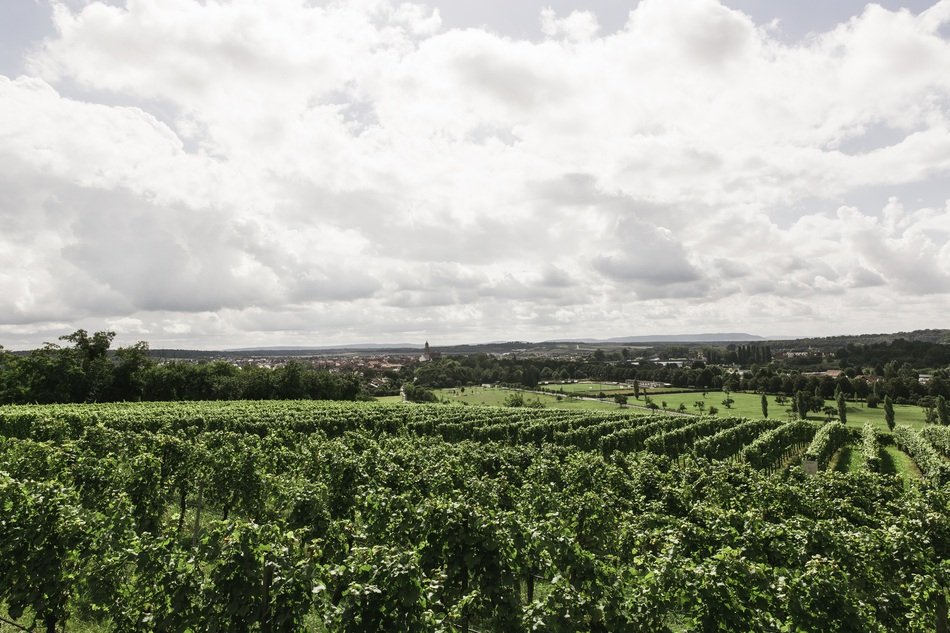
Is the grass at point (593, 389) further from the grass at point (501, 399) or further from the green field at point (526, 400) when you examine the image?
the green field at point (526, 400)

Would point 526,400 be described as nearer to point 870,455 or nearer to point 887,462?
point 887,462

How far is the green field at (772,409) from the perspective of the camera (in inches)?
3285

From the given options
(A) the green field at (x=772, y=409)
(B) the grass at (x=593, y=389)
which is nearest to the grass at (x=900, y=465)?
(A) the green field at (x=772, y=409)

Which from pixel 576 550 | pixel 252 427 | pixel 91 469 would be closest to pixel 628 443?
pixel 252 427

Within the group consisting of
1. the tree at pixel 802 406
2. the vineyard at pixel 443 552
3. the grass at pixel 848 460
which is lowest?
the tree at pixel 802 406

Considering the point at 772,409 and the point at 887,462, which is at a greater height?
the point at 887,462

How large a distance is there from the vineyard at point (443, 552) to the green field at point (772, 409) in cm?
8208

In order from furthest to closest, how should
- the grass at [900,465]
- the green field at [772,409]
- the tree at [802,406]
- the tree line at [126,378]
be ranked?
1. the tree at [802,406]
2. the green field at [772,409]
3. the tree line at [126,378]
4. the grass at [900,465]

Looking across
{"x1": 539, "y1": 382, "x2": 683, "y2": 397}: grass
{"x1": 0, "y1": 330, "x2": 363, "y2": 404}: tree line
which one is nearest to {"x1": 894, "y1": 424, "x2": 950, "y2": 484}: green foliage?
{"x1": 539, "y1": 382, "x2": 683, "y2": 397}: grass

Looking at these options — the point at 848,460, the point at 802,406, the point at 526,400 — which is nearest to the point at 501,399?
the point at 526,400

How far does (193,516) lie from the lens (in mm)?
18531

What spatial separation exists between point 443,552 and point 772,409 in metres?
111

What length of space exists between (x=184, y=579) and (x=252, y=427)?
3617 cm

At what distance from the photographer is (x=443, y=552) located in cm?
930
